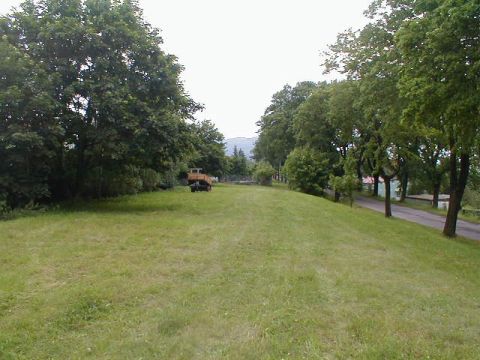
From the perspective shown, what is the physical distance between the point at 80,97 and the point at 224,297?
12472 mm

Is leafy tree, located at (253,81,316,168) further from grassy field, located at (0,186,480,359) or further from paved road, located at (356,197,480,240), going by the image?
grassy field, located at (0,186,480,359)

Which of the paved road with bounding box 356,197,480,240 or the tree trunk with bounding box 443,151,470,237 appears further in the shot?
the paved road with bounding box 356,197,480,240

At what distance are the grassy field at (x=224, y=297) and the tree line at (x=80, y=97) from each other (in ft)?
13.6

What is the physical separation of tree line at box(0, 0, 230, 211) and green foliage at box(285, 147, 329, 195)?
79.0ft

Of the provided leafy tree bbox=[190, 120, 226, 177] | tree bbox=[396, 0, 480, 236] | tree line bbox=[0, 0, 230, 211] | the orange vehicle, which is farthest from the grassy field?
leafy tree bbox=[190, 120, 226, 177]

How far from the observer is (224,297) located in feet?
→ 18.2

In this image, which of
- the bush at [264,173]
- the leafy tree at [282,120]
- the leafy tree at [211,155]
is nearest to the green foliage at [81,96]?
the leafy tree at [211,155]

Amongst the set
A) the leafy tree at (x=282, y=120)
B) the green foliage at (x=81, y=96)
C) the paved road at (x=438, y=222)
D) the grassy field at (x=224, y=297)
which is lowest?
the paved road at (x=438, y=222)

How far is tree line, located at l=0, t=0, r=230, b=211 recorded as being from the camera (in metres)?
13.2

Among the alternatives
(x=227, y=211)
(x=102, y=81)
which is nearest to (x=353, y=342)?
(x=227, y=211)

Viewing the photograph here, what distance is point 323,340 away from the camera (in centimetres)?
426

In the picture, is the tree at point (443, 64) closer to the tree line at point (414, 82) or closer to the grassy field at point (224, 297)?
the tree line at point (414, 82)

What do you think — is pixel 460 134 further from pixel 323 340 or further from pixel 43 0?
pixel 43 0

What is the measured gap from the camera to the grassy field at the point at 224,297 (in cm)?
409
